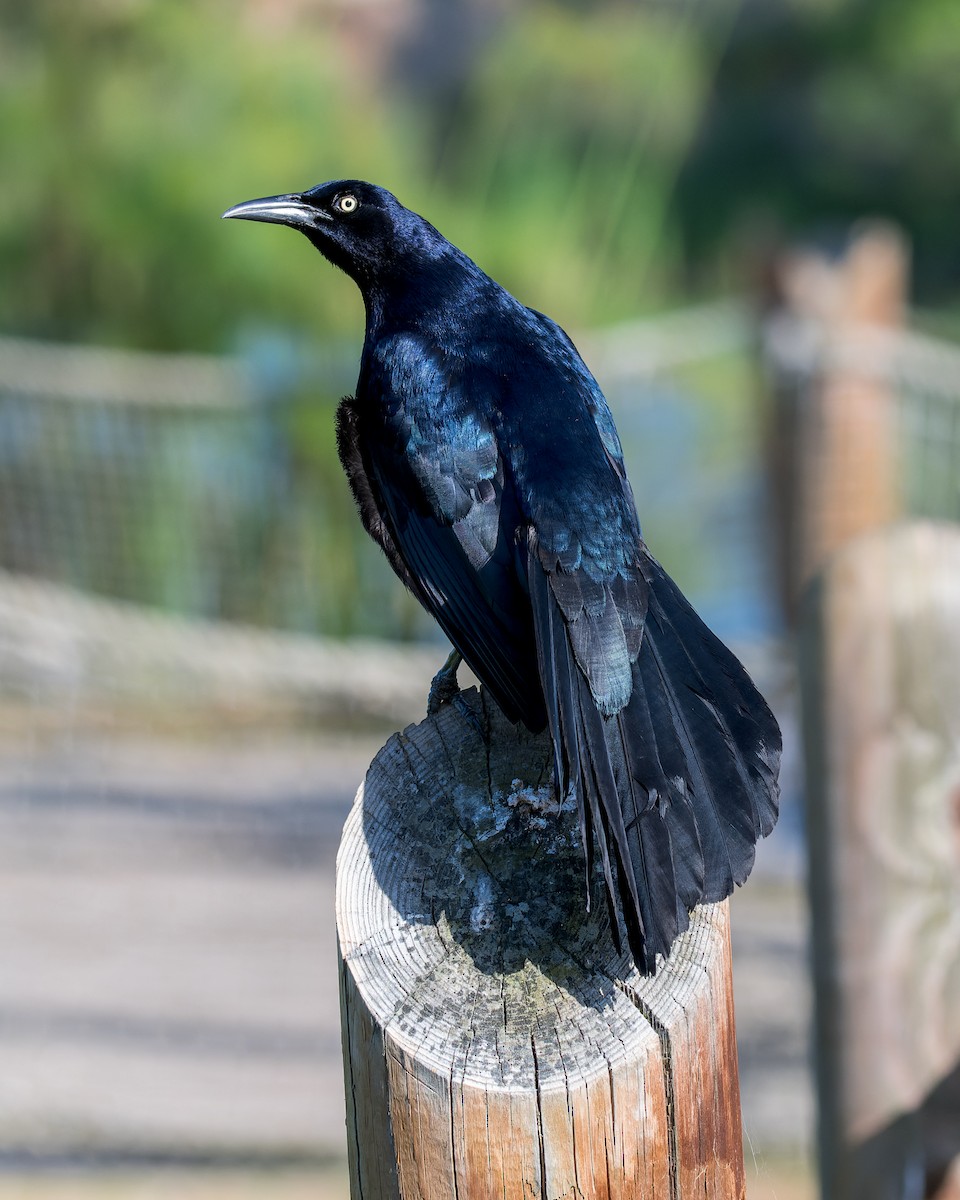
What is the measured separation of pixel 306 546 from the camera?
20.5 ft

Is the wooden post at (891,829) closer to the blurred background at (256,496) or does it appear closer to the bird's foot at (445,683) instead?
the bird's foot at (445,683)

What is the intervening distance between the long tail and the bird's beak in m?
1.16

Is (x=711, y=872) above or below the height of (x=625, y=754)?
below

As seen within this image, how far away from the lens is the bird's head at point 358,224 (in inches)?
102

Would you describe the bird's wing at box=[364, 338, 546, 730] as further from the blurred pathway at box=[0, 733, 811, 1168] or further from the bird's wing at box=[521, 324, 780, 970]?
the blurred pathway at box=[0, 733, 811, 1168]

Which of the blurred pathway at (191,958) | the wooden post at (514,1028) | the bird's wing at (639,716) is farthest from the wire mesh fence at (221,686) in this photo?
the wooden post at (514,1028)

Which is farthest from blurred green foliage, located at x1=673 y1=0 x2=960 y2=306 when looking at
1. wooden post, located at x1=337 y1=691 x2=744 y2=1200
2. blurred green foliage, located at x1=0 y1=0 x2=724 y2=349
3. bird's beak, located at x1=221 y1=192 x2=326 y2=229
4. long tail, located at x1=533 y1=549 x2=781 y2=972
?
wooden post, located at x1=337 y1=691 x2=744 y2=1200

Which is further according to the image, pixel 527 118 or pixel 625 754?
pixel 527 118

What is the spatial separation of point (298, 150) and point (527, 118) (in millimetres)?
2235

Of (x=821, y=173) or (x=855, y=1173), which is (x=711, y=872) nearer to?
(x=855, y=1173)

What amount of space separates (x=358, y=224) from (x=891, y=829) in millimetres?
1405

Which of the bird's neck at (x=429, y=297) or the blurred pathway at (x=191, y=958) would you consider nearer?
the bird's neck at (x=429, y=297)

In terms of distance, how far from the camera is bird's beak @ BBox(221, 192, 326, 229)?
2.64 meters

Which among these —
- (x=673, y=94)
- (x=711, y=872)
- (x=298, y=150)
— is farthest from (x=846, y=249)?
(x=673, y=94)
